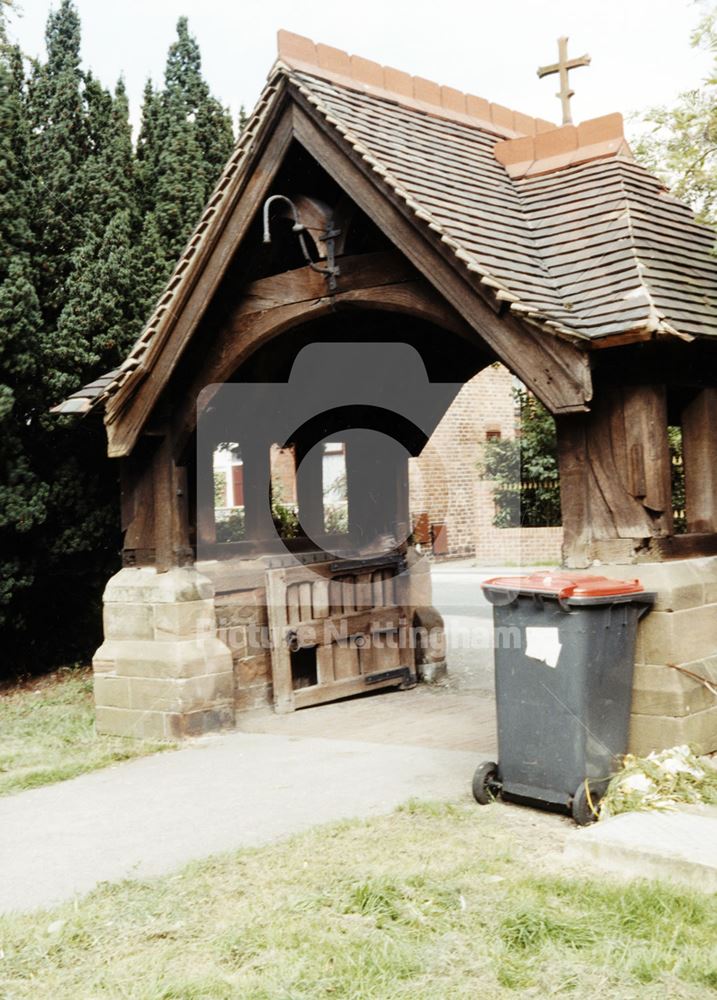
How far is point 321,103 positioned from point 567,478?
297cm

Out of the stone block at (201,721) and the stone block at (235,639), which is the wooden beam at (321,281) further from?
the stone block at (201,721)

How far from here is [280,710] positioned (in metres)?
8.99

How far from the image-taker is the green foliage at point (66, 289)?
10289 mm

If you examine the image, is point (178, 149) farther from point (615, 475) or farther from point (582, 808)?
point (582, 808)

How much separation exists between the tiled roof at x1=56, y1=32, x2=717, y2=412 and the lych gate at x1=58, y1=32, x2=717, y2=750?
0.02 metres

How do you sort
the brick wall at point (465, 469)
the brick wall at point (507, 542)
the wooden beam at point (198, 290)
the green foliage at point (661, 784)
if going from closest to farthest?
the green foliage at point (661, 784)
the wooden beam at point (198, 290)
the brick wall at point (507, 542)
the brick wall at point (465, 469)

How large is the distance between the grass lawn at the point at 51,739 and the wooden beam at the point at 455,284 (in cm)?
390

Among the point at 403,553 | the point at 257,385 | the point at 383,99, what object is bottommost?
the point at 403,553

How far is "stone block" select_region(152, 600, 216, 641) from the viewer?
8.13m

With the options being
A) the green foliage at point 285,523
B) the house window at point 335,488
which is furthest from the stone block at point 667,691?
the house window at point 335,488

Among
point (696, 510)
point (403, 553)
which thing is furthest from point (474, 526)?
point (696, 510)

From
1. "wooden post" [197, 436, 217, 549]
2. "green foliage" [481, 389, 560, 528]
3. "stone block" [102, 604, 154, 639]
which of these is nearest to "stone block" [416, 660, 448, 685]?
"wooden post" [197, 436, 217, 549]

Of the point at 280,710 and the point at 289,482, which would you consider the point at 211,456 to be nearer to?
the point at 280,710

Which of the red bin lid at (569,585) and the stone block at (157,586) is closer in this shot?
the red bin lid at (569,585)
